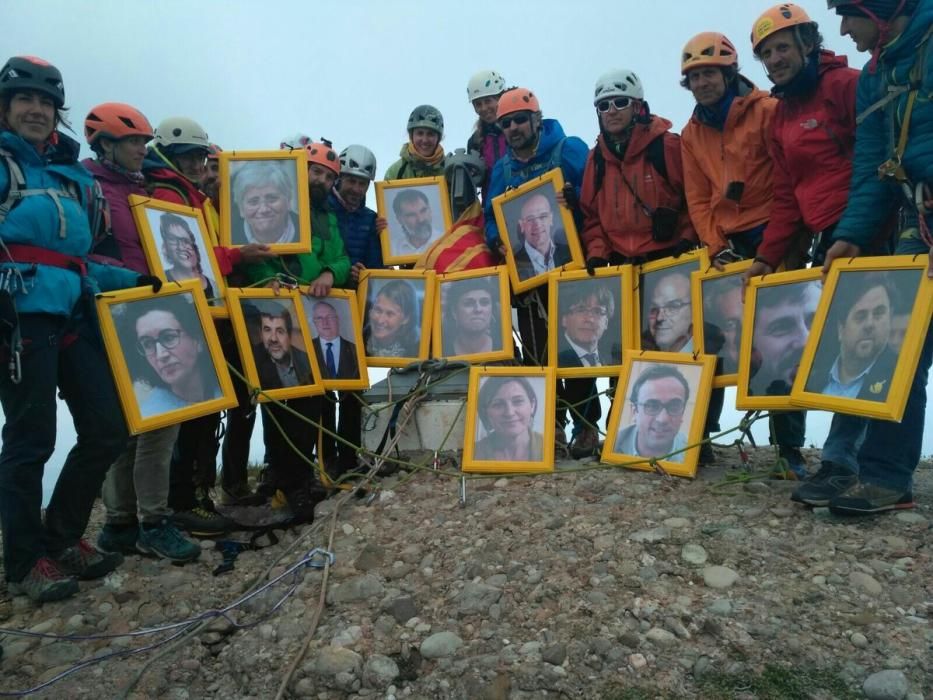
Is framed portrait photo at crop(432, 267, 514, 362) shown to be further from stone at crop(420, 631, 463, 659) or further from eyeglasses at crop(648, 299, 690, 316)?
stone at crop(420, 631, 463, 659)

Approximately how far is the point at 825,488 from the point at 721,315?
1.71 metres

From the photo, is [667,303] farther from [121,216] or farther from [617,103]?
[121,216]

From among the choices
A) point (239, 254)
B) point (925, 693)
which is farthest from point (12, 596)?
point (925, 693)

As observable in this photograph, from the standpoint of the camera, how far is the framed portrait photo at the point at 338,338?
685 centimetres

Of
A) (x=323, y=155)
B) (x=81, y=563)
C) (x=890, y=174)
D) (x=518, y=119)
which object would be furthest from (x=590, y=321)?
(x=81, y=563)

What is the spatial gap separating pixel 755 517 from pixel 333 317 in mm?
4004

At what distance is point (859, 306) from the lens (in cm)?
483

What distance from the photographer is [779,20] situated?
5.25 m

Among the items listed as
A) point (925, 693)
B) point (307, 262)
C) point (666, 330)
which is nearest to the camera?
point (925, 693)

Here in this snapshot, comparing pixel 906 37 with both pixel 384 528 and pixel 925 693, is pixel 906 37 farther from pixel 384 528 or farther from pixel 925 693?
pixel 384 528

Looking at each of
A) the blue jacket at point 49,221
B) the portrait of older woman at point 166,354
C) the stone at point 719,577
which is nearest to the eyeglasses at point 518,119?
the portrait of older woman at point 166,354

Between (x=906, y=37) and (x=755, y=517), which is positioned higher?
(x=906, y=37)

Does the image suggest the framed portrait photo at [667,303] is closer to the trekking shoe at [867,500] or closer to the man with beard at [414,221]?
the trekking shoe at [867,500]

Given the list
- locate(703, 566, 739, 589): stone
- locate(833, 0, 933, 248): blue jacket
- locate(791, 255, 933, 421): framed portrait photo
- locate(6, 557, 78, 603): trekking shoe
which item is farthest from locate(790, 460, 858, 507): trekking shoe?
locate(6, 557, 78, 603): trekking shoe
